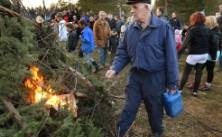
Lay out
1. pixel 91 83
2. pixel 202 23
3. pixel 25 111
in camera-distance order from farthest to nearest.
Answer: pixel 202 23 → pixel 91 83 → pixel 25 111

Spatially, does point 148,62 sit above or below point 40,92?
above

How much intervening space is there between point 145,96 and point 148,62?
1.60 ft

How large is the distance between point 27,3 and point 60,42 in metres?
0.77

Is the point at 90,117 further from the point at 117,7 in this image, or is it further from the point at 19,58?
the point at 117,7

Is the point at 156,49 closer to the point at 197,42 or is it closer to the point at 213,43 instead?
the point at 197,42

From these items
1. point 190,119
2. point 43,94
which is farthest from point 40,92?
point 190,119

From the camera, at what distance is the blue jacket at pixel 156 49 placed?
210 inches

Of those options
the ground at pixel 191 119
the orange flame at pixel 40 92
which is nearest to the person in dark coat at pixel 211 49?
the ground at pixel 191 119

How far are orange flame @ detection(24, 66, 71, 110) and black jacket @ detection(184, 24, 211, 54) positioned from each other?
5.12 m

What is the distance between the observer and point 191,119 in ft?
27.0

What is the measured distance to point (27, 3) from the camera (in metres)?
6.27

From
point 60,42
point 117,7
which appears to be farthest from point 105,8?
point 60,42

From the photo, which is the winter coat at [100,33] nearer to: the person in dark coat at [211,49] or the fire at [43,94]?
the person in dark coat at [211,49]

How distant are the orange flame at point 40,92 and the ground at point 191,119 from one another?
1373 mm
